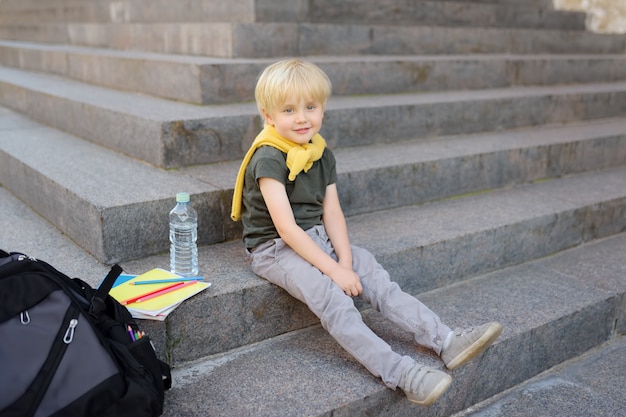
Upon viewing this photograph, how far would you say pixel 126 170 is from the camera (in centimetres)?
341

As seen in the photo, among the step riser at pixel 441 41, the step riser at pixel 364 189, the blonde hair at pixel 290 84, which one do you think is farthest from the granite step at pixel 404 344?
the step riser at pixel 441 41

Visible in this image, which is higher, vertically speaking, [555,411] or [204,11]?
[204,11]

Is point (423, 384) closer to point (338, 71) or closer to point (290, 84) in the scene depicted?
point (290, 84)

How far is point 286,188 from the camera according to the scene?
282 centimetres

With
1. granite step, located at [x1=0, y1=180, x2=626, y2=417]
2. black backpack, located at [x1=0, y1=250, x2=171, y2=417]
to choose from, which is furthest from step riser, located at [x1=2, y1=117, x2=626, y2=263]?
black backpack, located at [x1=0, y1=250, x2=171, y2=417]

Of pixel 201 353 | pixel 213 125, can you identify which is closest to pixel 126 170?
pixel 213 125

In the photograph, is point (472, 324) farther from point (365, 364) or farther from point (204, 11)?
point (204, 11)

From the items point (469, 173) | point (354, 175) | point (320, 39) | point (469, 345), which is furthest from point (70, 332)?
point (320, 39)

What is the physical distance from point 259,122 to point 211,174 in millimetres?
518

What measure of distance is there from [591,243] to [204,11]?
3.33 metres

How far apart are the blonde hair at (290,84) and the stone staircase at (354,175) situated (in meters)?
0.63

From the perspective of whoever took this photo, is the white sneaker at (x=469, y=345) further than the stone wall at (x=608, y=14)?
No

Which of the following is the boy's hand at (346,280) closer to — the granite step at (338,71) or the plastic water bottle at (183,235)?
the plastic water bottle at (183,235)

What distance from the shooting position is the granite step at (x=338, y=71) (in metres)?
4.12
